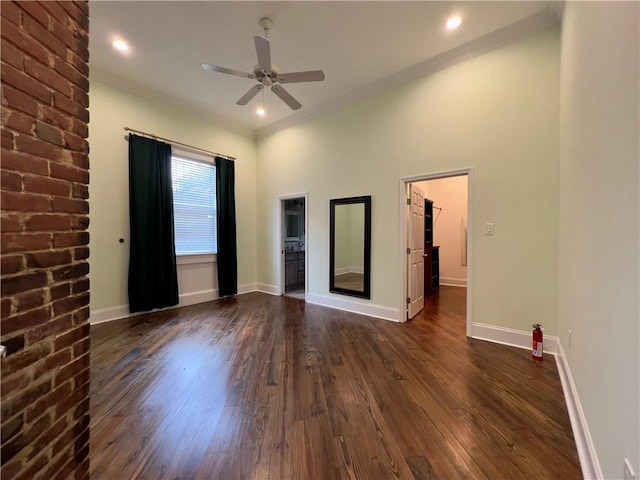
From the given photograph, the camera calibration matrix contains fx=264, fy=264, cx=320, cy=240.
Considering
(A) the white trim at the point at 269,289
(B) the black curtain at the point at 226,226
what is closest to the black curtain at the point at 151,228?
(B) the black curtain at the point at 226,226

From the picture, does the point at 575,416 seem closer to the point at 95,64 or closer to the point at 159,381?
the point at 159,381

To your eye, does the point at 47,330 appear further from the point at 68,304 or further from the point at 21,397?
the point at 21,397

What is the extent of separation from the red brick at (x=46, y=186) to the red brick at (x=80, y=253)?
0.86ft

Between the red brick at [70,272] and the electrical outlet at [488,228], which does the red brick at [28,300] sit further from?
the electrical outlet at [488,228]

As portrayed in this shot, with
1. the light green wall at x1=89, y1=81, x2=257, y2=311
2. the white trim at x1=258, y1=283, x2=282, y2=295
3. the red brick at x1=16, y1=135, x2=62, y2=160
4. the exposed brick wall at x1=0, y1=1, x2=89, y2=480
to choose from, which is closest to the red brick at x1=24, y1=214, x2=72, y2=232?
the exposed brick wall at x1=0, y1=1, x2=89, y2=480

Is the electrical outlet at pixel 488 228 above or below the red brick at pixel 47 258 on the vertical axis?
above

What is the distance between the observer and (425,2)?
8.42ft

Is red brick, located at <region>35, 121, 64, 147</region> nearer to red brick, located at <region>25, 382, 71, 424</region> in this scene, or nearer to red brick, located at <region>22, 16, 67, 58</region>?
red brick, located at <region>22, 16, 67, 58</region>

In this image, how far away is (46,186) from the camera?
1089mm

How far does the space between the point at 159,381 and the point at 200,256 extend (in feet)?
9.81

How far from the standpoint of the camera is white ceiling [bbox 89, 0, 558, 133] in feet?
8.72

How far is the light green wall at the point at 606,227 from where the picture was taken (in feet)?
3.29

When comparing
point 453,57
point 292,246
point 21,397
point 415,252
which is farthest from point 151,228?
point 453,57

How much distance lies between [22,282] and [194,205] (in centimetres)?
419
